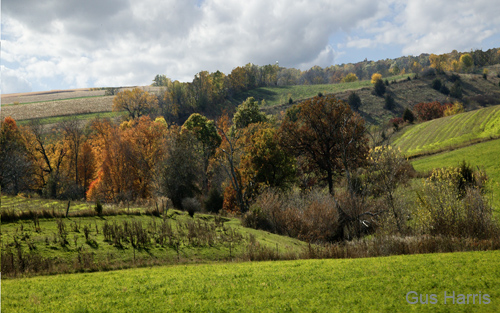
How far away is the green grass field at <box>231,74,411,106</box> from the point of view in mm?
144363

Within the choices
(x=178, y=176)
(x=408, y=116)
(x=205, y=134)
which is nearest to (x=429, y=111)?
(x=408, y=116)

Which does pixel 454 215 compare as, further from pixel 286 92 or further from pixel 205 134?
pixel 286 92

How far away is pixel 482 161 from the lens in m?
37.0

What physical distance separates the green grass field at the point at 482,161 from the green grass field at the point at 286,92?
98690 mm

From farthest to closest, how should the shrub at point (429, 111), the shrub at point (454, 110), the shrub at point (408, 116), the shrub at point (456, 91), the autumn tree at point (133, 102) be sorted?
the shrub at point (456, 91) < the shrub at point (429, 111) < the shrub at point (454, 110) < the autumn tree at point (133, 102) < the shrub at point (408, 116)

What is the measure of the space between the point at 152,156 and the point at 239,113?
75.3 ft

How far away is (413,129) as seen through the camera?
83.1 metres

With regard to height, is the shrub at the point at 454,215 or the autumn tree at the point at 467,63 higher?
the autumn tree at the point at 467,63

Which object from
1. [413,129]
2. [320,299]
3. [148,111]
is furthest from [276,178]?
[148,111]

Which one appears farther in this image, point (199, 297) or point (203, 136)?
point (203, 136)

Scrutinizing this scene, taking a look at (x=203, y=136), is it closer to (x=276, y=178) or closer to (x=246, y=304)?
(x=276, y=178)

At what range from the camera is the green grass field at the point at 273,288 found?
35.6ft

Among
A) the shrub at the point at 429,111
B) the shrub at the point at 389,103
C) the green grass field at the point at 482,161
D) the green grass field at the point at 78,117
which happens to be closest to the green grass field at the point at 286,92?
the shrub at the point at 389,103

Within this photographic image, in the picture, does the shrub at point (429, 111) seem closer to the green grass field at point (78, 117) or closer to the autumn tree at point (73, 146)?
the green grass field at point (78, 117)
